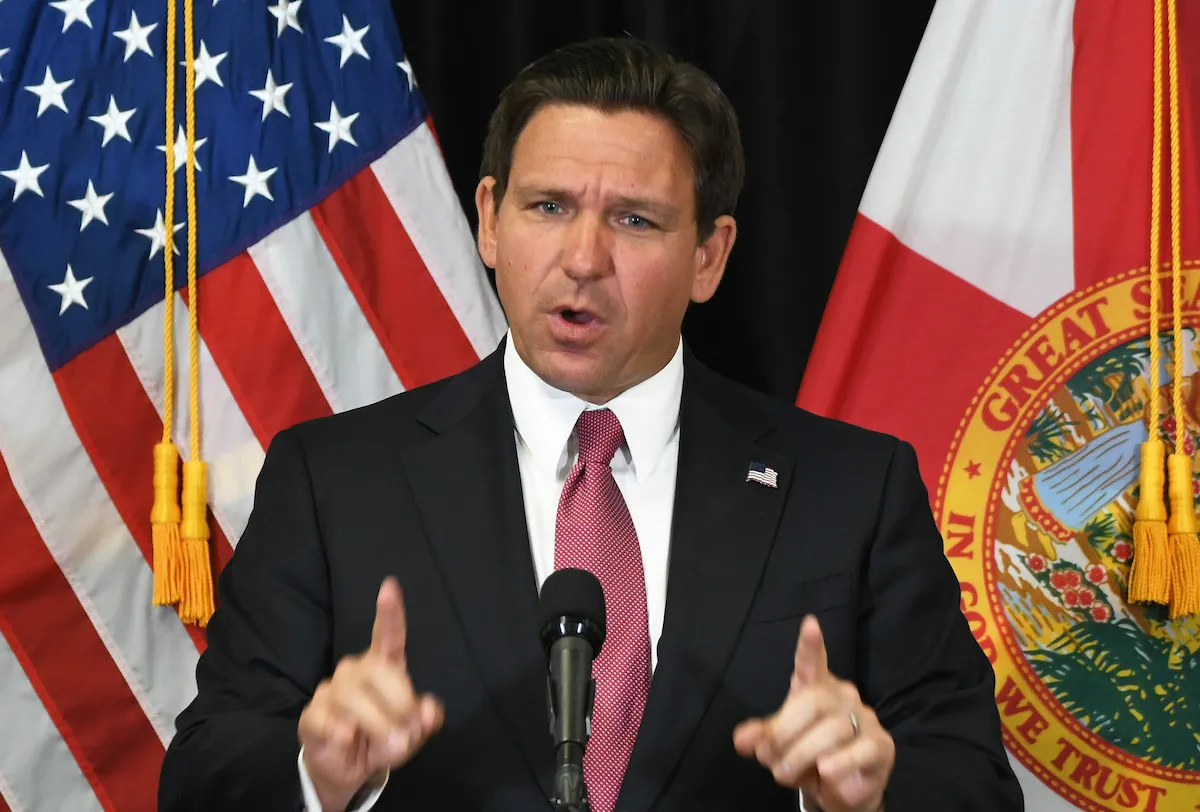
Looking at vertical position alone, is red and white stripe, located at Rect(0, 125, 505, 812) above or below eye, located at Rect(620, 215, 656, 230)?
below

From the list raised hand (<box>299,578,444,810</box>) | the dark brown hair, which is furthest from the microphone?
the dark brown hair

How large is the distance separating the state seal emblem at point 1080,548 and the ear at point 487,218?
0.95 meters

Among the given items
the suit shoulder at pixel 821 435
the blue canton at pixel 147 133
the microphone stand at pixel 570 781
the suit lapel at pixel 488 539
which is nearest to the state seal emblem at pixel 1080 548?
the suit shoulder at pixel 821 435

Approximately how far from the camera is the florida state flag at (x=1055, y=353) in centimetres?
240

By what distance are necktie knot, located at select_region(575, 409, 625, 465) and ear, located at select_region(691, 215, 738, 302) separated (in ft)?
1.01

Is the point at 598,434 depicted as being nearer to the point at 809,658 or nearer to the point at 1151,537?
the point at 809,658

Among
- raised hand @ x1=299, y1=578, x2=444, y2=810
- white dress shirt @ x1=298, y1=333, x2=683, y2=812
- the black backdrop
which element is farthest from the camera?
the black backdrop

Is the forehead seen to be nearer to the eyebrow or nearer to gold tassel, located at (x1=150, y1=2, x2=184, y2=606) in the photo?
the eyebrow

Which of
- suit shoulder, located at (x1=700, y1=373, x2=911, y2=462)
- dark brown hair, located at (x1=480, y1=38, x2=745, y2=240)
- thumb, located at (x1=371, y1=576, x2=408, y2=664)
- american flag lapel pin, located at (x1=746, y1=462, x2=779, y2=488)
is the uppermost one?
dark brown hair, located at (x1=480, y1=38, x2=745, y2=240)

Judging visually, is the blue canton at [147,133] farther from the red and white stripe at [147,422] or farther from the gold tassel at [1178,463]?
the gold tassel at [1178,463]

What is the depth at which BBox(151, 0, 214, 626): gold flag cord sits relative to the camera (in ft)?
7.56

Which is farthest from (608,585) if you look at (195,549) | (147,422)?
(147,422)

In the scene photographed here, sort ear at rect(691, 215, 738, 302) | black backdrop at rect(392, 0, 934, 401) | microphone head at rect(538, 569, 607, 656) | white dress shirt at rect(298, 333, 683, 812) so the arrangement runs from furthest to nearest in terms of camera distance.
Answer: black backdrop at rect(392, 0, 934, 401) → ear at rect(691, 215, 738, 302) → white dress shirt at rect(298, 333, 683, 812) → microphone head at rect(538, 569, 607, 656)

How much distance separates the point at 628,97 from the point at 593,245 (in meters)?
0.25
